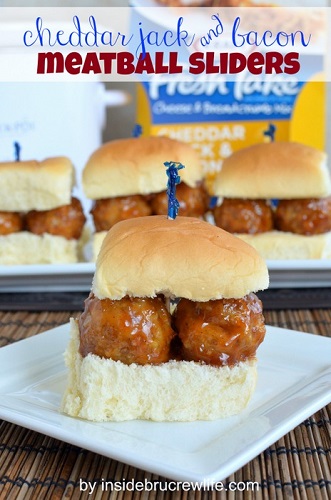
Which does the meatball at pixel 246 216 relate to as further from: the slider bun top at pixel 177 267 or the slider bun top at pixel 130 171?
the slider bun top at pixel 177 267

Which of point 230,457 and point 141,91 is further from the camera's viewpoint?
point 141,91

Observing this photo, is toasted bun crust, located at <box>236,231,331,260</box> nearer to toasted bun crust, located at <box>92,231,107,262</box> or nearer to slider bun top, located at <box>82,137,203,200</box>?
slider bun top, located at <box>82,137,203,200</box>

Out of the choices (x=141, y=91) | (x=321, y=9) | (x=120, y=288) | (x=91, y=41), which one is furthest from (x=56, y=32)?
(x=120, y=288)

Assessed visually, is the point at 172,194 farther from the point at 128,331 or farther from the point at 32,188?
the point at 32,188

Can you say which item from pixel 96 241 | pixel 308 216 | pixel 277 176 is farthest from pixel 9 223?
pixel 308 216

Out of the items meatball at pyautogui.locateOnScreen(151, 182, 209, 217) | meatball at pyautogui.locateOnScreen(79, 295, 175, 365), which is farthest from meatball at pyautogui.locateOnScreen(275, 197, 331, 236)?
meatball at pyautogui.locateOnScreen(79, 295, 175, 365)

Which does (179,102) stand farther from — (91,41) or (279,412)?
(279,412)

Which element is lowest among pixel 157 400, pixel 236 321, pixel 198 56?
pixel 157 400

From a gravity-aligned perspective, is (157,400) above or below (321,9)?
below
